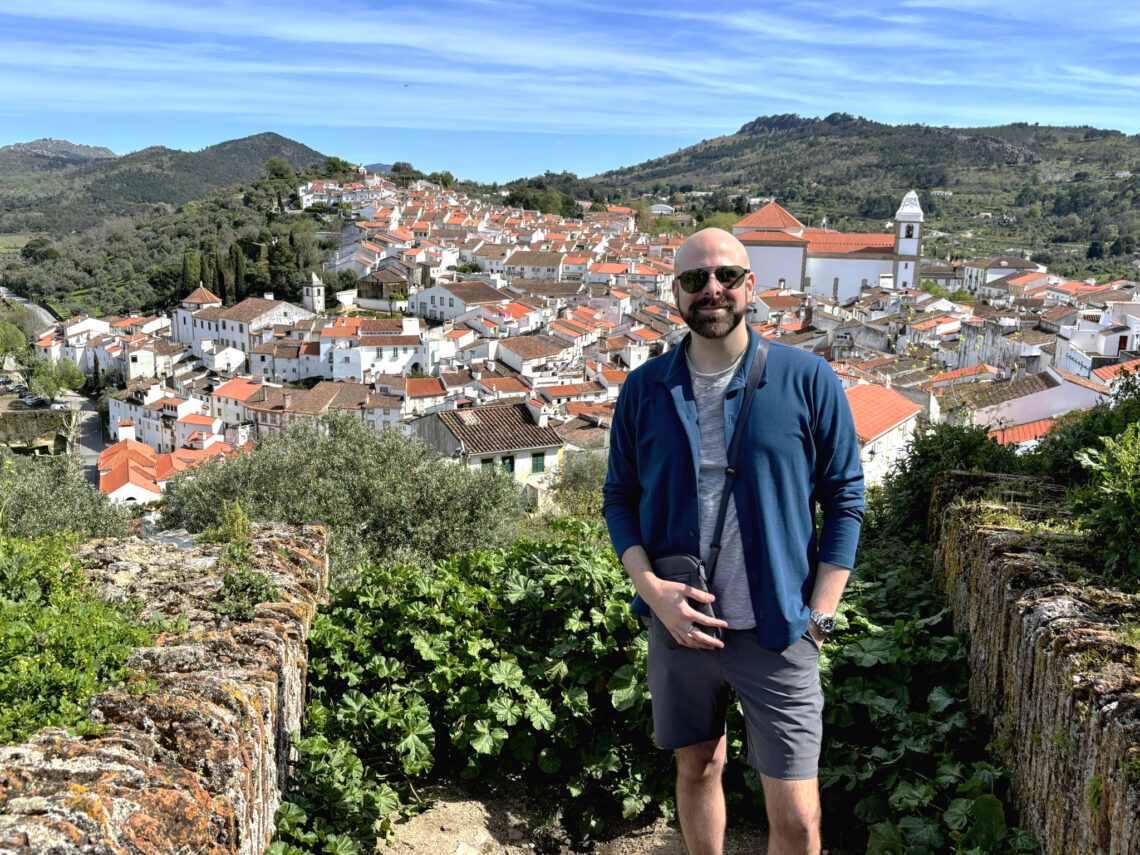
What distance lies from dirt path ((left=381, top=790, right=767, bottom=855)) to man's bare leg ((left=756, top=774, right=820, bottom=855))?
3.70 ft

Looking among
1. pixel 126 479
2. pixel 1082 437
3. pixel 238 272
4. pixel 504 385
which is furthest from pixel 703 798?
pixel 238 272

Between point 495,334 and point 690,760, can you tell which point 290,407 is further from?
point 690,760

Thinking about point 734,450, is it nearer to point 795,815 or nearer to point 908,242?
point 795,815

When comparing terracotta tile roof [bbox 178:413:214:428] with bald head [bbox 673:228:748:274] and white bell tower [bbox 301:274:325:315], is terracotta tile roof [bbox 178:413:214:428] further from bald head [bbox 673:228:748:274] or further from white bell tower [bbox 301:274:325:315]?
bald head [bbox 673:228:748:274]

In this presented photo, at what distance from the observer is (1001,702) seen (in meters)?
3.29

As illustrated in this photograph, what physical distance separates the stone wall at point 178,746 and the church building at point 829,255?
6379cm

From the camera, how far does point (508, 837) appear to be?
358cm

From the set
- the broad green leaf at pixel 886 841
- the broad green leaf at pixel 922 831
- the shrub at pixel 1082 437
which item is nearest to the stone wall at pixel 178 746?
the broad green leaf at pixel 886 841

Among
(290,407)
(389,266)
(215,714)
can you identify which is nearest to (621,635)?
(215,714)

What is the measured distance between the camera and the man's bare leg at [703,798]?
271 cm

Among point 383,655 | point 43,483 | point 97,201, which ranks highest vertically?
point 97,201

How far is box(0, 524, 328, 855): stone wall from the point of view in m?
1.98

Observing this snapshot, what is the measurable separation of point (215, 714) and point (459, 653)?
1.52 metres

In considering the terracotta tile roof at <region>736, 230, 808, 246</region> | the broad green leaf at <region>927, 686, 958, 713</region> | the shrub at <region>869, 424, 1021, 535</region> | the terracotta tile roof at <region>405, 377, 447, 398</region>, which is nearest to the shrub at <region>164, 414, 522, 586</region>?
the shrub at <region>869, 424, 1021, 535</region>
